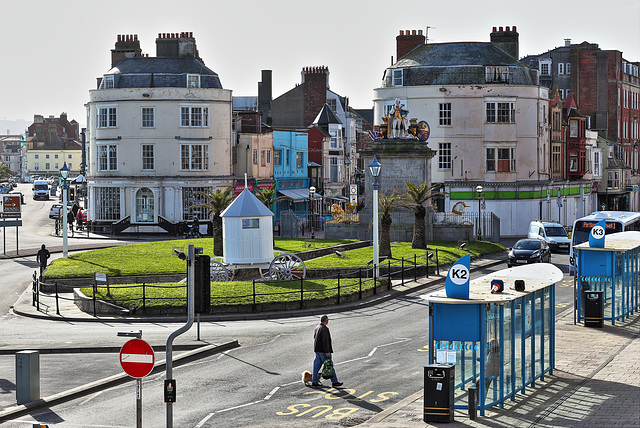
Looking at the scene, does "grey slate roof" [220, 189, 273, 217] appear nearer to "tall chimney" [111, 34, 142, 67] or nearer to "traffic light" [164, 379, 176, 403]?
"traffic light" [164, 379, 176, 403]

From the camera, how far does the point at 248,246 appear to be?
37.5 meters

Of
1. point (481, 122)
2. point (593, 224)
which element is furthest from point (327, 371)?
point (481, 122)

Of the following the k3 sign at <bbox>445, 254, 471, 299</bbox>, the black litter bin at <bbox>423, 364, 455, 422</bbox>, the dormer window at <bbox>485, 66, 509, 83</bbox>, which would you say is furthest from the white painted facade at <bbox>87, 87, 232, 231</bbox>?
the black litter bin at <bbox>423, 364, 455, 422</bbox>

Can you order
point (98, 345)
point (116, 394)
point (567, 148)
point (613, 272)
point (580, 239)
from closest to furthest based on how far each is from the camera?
point (116, 394)
point (98, 345)
point (613, 272)
point (580, 239)
point (567, 148)

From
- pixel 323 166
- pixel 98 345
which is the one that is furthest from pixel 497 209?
pixel 98 345

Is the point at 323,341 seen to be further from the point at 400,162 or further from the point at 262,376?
the point at 400,162

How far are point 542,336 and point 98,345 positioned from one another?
12.2 m

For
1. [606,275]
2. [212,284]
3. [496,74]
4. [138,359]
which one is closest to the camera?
[138,359]

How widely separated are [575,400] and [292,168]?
66.2 metres

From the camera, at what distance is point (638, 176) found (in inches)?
4545

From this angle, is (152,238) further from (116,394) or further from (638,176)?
(638,176)

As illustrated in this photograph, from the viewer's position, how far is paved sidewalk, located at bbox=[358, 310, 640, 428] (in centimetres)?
1741

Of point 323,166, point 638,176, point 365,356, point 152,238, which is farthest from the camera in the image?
point 638,176

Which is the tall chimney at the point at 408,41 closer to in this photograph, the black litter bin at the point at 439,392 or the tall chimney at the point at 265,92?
the tall chimney at the point at 265,92
